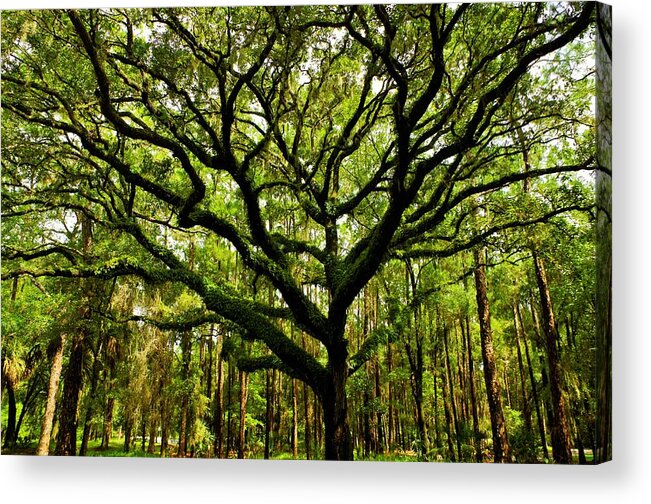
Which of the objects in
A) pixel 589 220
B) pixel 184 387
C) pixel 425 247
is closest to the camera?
pixel 589 220

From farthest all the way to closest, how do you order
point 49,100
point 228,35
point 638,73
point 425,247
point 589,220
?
point 425,247
point 49,100
point 228,35
point 589,220
point 638,73

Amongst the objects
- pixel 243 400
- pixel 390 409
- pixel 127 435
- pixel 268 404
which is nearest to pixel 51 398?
pixel 127 435

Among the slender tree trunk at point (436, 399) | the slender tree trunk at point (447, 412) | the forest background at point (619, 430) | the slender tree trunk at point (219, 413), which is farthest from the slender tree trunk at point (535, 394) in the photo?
the slender tree trunk at point (219, 413)

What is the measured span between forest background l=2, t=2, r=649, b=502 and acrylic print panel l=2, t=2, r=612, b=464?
0.13 m

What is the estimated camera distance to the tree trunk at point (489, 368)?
5.27m

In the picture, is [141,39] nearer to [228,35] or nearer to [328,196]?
[228,35]

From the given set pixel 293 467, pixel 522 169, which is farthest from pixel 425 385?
pixel 522 169

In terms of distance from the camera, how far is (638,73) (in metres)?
3.98

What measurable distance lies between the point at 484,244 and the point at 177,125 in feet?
11.8

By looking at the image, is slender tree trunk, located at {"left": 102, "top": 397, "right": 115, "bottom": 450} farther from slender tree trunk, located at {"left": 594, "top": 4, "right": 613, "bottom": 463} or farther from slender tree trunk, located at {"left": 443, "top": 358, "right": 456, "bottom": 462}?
slender tree trunk, located at {"left": 594, "top": 4, "right": 613, "bottom": 463}

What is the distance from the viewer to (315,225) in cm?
633

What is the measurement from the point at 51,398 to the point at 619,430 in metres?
5.31

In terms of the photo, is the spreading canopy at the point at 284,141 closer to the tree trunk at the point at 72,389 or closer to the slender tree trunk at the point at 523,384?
the tree trunk at the point at 72,389

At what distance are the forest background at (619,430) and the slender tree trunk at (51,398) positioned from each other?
0.64 metres
